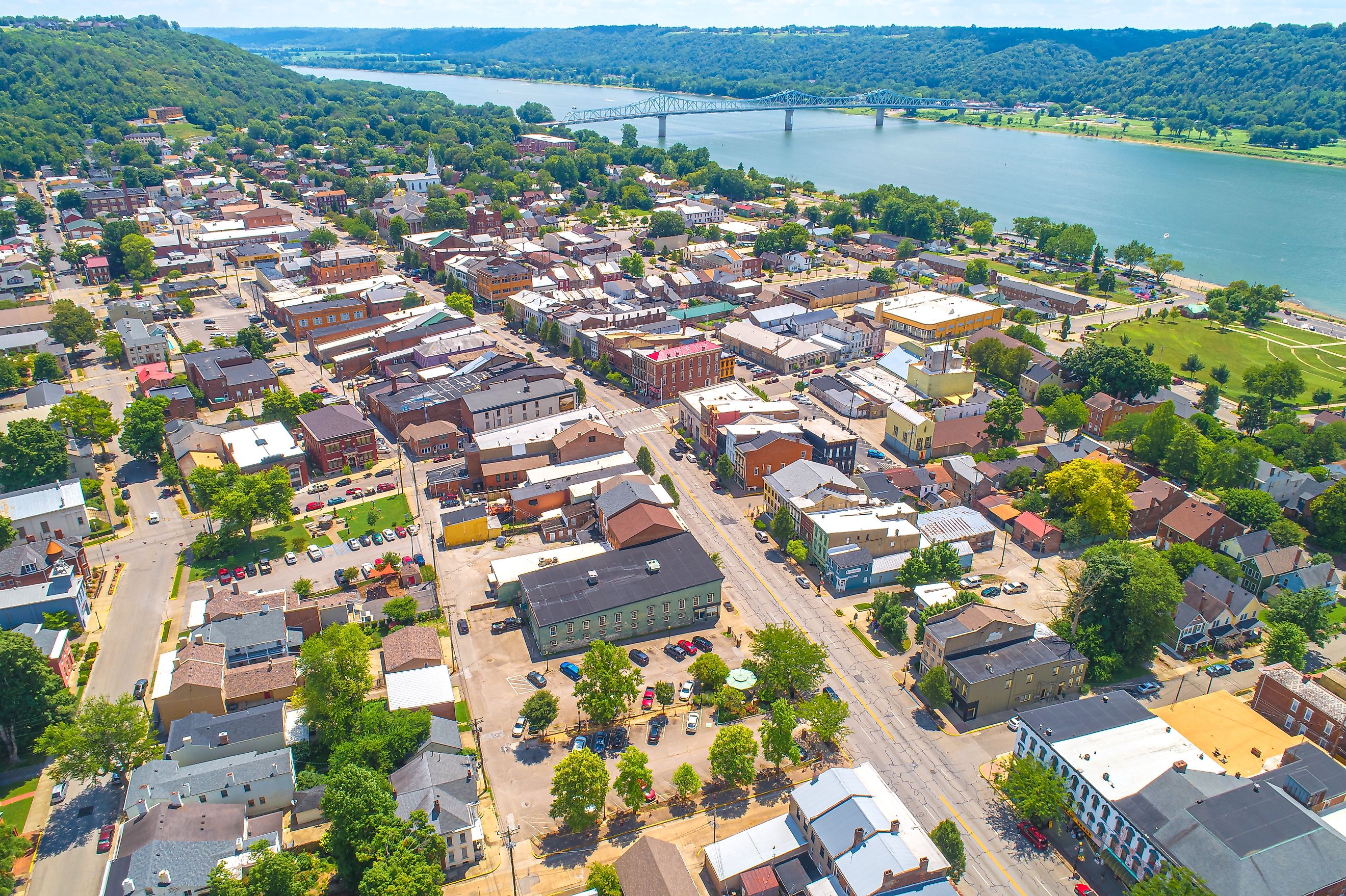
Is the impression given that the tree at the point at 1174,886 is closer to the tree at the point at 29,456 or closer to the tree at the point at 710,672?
the tree at the point at 710,672

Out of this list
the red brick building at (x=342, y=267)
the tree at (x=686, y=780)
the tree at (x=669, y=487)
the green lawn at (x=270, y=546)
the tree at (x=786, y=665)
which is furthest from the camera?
the red brick building at (x=342, y=267)

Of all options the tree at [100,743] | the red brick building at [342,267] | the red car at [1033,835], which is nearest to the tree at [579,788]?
the red car at [1033,835]

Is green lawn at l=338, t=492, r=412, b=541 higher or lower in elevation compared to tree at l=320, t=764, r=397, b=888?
lower

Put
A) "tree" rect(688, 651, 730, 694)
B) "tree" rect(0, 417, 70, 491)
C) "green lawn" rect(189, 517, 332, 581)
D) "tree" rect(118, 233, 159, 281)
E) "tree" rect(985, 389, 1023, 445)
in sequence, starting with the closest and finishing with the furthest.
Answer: "tree" rect(688, 651, 730, 694), "green lawn" rect(189, 517, 332, 581), "tree" rect(0, 417, 70, 491), "tree" rect(985, 389, 1023, 445), "tree" rect(118, 233, 159, 281)

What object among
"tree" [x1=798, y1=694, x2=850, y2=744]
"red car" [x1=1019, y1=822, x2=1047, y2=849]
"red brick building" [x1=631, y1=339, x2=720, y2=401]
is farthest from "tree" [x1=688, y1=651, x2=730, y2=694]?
"red brick building" [x1=631, y1=339, x2=720, y2=401]

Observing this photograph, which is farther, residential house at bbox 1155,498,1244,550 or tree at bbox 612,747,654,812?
residential house at bbox 1155,498,1244,550

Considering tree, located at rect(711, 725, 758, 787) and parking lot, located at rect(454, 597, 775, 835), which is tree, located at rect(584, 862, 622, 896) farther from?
tree, located at rect(711, 725, 758, 787)

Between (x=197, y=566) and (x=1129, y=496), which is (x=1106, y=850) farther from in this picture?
(x=197, y=566)
